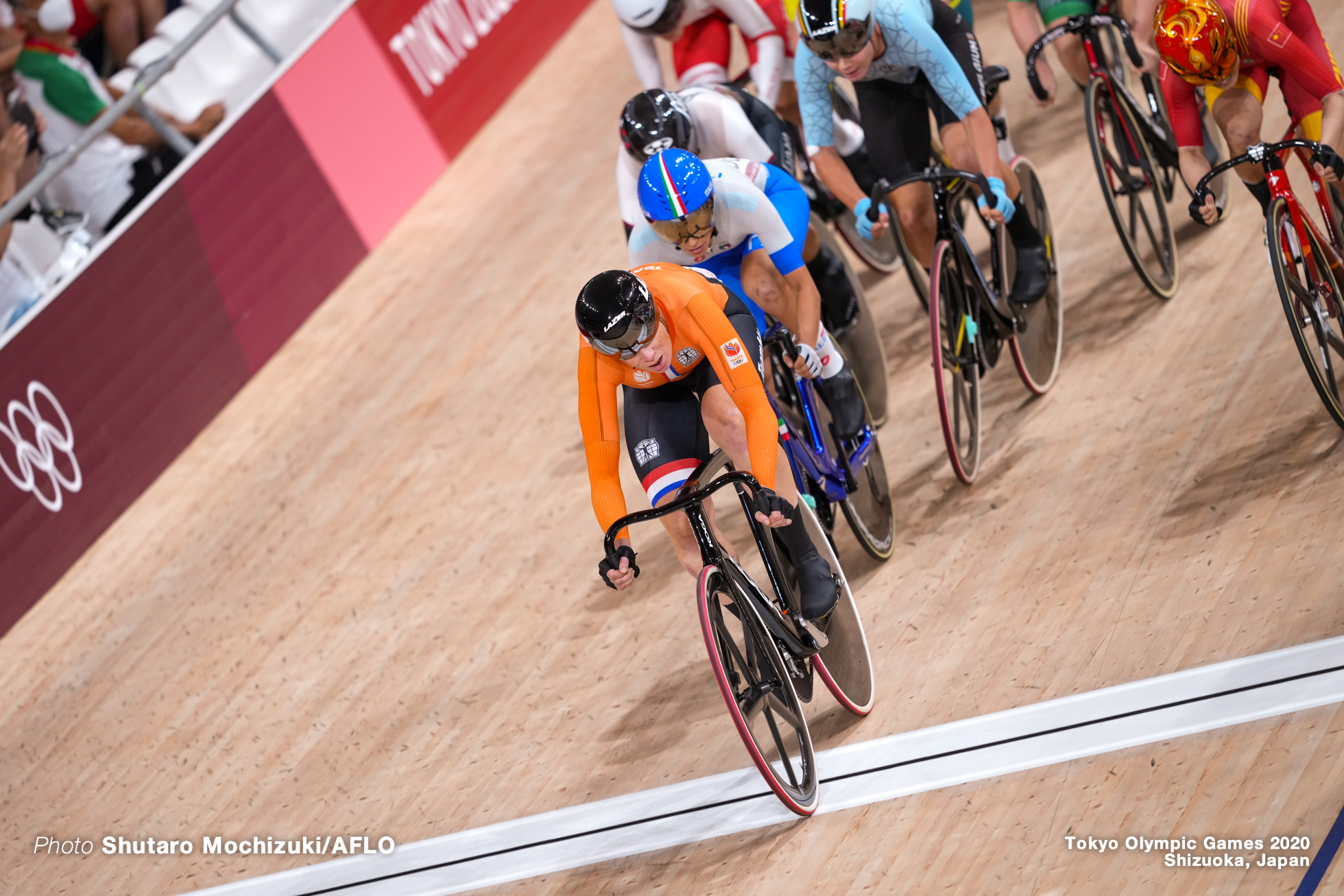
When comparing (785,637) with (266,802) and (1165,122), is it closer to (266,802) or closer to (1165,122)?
(266,802)

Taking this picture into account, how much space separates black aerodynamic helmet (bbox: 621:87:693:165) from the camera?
4.14m

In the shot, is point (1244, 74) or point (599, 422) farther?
point (1244, 74)

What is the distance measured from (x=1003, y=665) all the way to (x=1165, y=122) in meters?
2.73

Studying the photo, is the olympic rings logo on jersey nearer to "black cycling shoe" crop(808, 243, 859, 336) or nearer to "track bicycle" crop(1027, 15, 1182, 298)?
"black cycling shoe" crop(808, 243, 859, 336)

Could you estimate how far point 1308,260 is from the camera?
3.61 m

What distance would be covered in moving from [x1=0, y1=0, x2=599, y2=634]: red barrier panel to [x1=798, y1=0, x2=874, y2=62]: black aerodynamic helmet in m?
4.08

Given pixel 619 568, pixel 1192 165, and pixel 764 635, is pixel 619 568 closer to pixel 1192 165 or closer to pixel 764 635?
pixel 764 635

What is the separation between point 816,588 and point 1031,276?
1.76 m

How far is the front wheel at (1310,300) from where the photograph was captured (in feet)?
11.4

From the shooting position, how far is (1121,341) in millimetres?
4738

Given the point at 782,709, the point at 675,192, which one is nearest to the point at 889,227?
the point at 675,192

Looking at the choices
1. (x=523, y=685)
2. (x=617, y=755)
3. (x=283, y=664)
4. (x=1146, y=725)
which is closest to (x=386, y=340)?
(x=283, y=664)

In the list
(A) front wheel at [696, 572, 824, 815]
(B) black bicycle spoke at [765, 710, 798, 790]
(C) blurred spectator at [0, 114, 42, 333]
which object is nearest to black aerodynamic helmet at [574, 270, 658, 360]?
(A) front wheel at [696, 572, 824, 815]

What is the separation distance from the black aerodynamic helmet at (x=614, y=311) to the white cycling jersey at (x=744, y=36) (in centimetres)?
234
